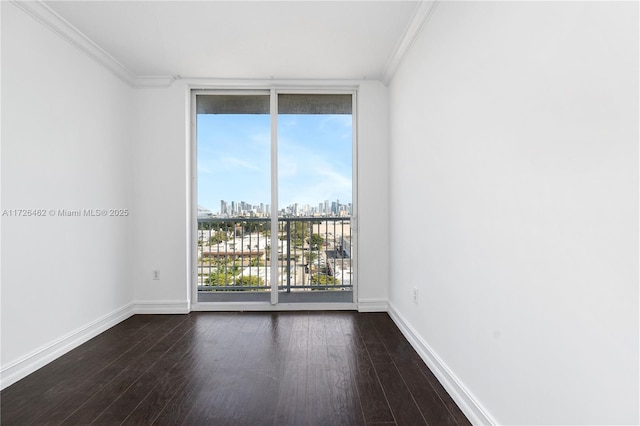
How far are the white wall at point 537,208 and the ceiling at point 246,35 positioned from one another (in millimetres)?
578

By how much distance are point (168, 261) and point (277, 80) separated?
7.32 feet

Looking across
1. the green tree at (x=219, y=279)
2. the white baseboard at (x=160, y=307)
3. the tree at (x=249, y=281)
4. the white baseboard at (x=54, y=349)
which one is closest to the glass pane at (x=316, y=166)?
the tree at (x=249, y=281)

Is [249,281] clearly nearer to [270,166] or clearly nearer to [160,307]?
[160,307]

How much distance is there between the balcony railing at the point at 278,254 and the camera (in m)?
3.67

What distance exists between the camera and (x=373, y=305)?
11.3ft

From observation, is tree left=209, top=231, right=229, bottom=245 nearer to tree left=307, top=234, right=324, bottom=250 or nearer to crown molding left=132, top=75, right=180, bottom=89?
tree left=307, top=234, right=324, bottom=250

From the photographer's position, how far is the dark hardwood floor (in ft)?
5.48

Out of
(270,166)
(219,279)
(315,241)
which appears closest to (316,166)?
(270,166)

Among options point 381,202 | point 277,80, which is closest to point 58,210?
point 277,80

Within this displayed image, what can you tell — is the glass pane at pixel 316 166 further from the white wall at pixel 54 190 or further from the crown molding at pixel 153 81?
the white wall at pixel 54 190

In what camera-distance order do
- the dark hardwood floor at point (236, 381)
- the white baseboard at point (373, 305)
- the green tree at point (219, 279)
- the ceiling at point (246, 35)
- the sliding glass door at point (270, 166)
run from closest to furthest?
the dark hardwood floor at point (236, 381) → the ceiling at point (246, 35) → the white baseboard at point (373, 305) → the sliding glass door at point (270, 166) → the green tree at point (219, 279)

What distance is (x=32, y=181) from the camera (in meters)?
2.17

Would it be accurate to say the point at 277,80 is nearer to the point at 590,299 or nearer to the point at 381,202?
the point at 381,202

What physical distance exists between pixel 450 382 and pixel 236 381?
1287 mm
